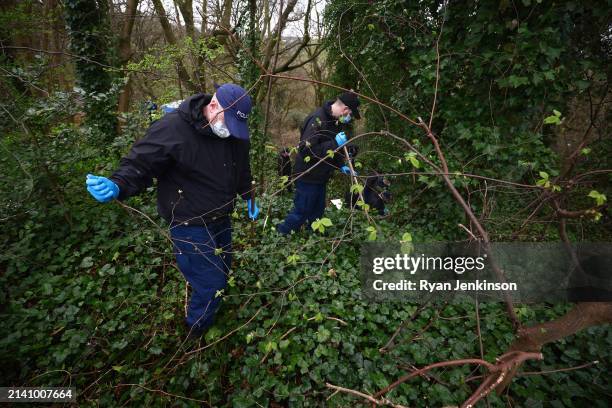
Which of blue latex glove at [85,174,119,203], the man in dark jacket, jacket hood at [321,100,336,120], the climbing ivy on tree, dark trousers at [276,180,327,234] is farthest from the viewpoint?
the climbing ivy on tree

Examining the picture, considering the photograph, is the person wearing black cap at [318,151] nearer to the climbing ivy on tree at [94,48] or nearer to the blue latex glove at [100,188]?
the blue latex glove at [100,188]

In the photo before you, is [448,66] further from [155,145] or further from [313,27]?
[313,27]

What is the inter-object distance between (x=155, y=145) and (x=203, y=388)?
2.00 meters

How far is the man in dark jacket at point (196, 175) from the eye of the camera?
2262mm

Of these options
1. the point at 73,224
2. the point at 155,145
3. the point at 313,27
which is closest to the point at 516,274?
the point at 155,145

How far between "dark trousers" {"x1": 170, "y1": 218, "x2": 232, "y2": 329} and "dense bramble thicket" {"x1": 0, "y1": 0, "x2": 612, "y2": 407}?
0.22 meters

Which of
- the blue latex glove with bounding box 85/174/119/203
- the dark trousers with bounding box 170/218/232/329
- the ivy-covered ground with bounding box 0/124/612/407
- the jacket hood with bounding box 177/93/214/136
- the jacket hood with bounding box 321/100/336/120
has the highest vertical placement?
the jacket hood with bounding box 321/100/336/120

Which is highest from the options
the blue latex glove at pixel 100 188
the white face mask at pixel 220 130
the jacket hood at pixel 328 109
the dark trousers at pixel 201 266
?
the jacket hood at pixel 328 109

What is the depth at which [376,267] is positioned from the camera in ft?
9.48

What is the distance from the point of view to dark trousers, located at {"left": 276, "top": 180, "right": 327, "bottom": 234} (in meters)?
3.88
